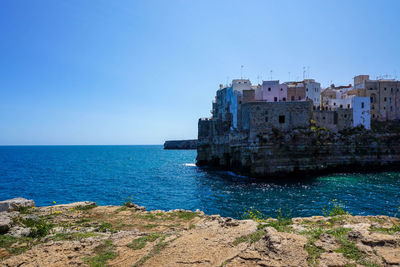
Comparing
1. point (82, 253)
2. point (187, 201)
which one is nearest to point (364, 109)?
point (187, 201)

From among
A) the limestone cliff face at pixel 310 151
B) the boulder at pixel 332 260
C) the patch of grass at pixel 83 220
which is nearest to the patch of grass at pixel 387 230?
the boulder at pixel 332 260

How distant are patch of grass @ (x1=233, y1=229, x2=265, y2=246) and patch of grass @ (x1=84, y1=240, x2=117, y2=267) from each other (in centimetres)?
405

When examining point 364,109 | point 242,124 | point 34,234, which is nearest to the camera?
point 34,234

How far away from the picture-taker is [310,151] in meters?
45.4

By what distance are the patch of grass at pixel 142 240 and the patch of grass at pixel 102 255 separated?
668mm

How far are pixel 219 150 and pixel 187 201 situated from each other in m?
32.1

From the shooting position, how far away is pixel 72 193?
35.8 m

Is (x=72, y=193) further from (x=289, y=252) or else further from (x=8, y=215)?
(x=289, y=252)

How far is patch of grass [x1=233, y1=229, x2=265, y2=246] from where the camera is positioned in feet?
26.0

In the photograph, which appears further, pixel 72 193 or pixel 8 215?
pixel 72 193

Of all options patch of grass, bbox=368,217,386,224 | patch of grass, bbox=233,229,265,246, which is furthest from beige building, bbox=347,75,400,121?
patch of grass, bbox=233,229,265,246

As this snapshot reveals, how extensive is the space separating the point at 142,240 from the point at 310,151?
142 feet

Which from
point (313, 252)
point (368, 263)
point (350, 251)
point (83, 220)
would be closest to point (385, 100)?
point (350, 251)

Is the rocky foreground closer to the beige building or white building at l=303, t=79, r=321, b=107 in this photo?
white building at l=303, t=79, r=321, b=107
